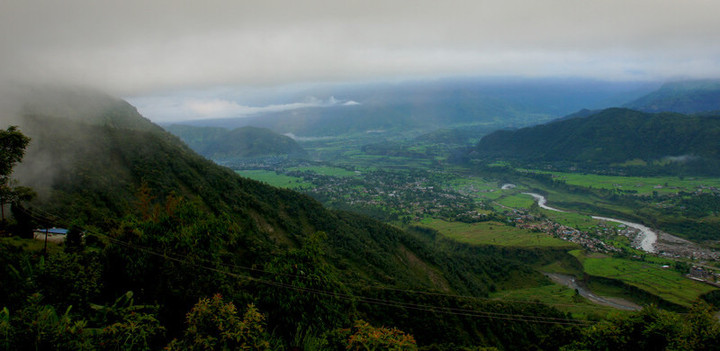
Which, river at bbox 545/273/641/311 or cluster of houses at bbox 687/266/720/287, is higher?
cluster of houses at bbox 687/266/720/287

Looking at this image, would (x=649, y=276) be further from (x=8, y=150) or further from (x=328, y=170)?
(x=328, y=170)

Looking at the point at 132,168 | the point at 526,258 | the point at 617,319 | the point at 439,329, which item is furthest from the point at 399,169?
the point at 617,319

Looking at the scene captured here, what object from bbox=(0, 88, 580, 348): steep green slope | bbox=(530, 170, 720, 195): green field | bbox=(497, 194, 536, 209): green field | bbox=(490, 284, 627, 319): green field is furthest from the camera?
bbox=(530, 170, 720, 195): green field

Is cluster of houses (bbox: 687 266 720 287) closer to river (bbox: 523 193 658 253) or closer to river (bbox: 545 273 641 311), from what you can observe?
river (bbox: 523 193 658 253)

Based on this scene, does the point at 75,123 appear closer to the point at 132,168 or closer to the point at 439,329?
the point at 132,168

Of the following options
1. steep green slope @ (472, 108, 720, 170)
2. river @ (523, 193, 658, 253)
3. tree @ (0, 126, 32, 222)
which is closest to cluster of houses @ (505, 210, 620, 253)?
river @ (523, 193, 658, 253)

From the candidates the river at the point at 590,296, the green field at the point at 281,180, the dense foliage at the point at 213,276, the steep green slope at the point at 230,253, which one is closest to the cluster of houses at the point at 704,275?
the river at the point at 590,296

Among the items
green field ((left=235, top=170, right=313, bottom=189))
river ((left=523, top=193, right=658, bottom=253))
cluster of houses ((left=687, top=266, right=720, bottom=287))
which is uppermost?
green field ((left=235, top=170, right=313, bottom=189))
